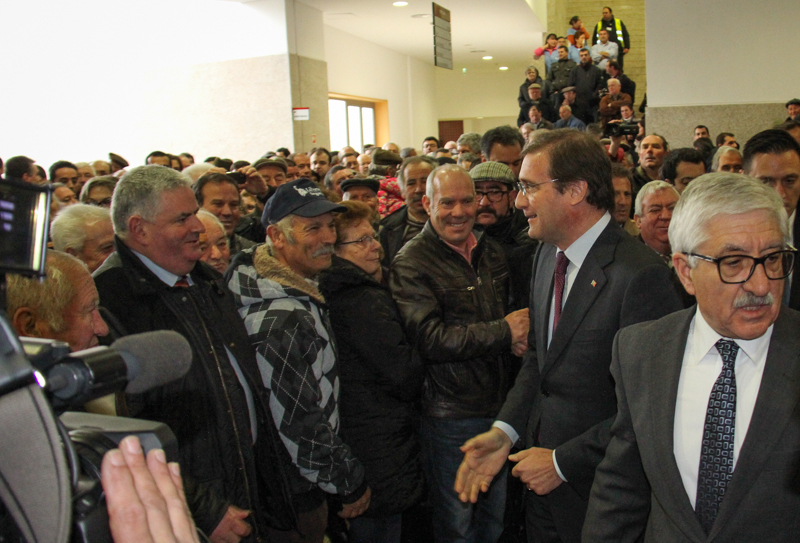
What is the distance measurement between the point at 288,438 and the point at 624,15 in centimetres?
1877

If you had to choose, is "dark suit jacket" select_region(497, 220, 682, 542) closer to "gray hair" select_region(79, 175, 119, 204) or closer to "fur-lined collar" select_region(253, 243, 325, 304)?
"fur-lined collar" select_region(253, 243, 325, 304)

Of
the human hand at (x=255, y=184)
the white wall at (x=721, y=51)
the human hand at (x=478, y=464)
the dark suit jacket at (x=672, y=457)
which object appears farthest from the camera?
the white wall at (x=721, y=51)

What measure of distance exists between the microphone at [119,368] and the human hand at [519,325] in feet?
7.01

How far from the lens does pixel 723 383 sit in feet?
4.99

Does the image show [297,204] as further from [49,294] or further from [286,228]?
[49,294]

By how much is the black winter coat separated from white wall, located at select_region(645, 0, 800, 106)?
719cm

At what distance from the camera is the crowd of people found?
1.51 m

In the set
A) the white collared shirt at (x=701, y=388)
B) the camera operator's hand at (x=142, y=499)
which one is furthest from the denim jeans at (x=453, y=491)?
the camera operator's hand at (x=142, y=499)

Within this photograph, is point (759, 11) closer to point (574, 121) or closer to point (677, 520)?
point (574, 121)

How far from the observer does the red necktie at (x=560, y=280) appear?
2285 mm

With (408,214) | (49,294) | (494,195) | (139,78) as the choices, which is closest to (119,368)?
(49,294)

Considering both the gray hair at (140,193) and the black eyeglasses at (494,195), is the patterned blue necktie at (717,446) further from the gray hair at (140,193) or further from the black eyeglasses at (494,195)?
the black eyeglasses at (494,195)

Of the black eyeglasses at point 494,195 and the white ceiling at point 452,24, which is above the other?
the white ceiling at point 452,24

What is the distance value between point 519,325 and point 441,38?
24.9 feet
